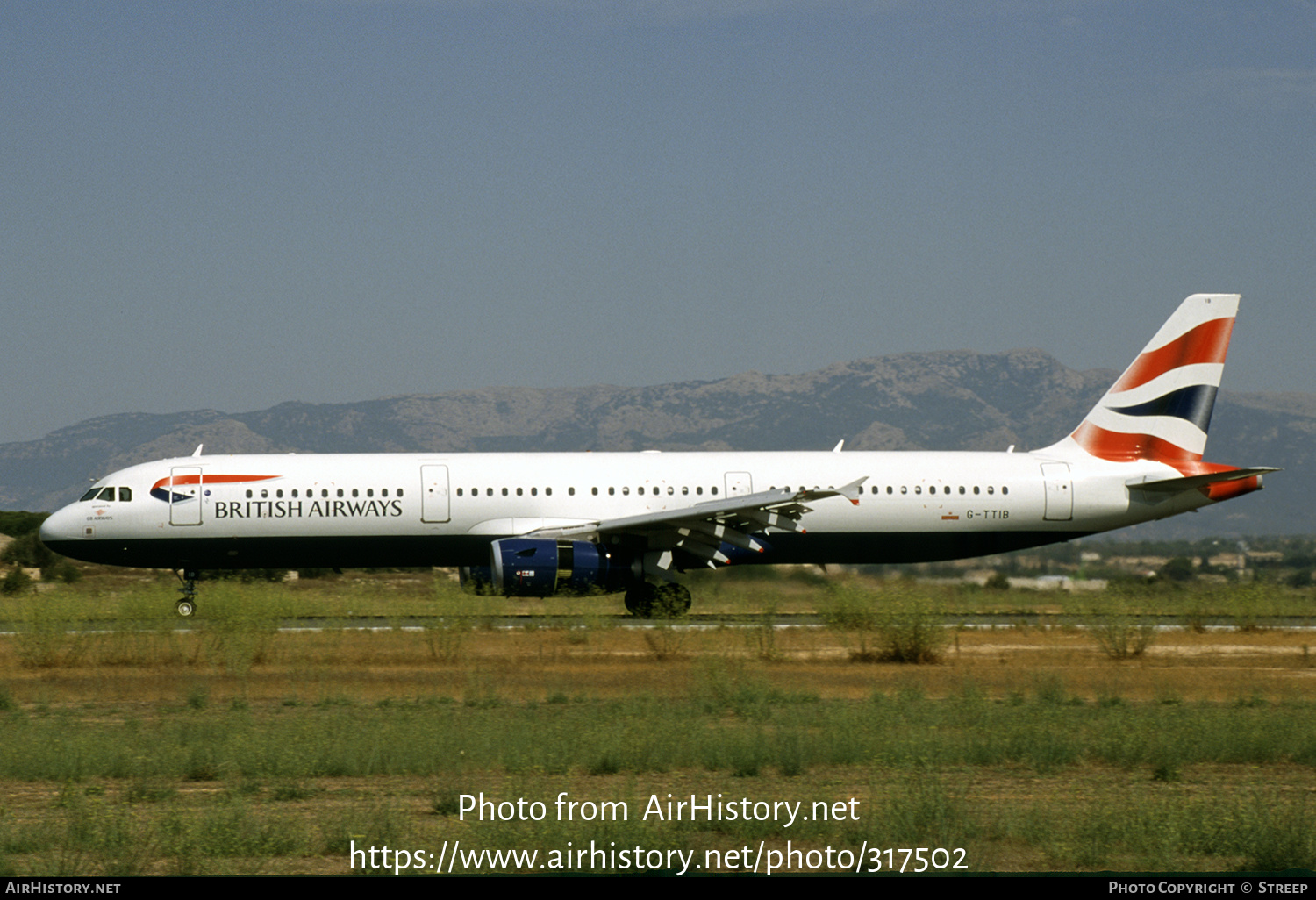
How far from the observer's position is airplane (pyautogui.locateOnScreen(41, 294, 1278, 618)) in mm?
24719

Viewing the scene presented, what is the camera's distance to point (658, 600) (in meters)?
25.2

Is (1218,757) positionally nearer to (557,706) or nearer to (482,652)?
(557,706)

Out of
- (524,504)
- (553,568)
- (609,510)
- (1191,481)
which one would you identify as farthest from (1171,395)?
(553,568)

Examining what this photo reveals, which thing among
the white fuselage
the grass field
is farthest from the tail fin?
the grass field

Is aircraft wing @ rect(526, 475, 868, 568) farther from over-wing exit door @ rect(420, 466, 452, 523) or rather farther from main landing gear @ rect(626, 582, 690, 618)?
over-wing exit door @ rect(420, 466, 452, 523)

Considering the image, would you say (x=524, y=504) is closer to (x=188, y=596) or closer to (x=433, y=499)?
(x=433, y=499)

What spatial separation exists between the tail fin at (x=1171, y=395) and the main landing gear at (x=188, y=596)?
17.8m

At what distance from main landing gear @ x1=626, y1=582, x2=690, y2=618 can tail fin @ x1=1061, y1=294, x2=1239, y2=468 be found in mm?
9374

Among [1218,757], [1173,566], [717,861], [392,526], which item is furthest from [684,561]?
[1173,566]

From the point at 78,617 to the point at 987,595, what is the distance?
21.5 meters

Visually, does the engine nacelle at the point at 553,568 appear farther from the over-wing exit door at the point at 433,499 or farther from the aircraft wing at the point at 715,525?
the over-wing exit door at the point at 433,499

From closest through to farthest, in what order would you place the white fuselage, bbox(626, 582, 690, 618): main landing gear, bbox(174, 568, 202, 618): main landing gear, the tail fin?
bbox(174, 568, 202, 618): main landing gear, bbox(626, 582, 690, 618): main landing gear, the white fuselage, the tail fin

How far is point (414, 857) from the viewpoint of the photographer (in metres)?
8.01

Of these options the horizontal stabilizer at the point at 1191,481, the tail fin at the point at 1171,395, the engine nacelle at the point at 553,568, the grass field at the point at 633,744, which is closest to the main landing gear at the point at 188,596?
the grass field at the point at 633,744
